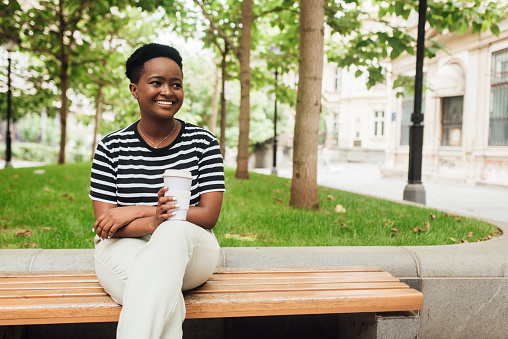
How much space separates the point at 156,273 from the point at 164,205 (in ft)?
1.08

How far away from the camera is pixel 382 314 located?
258 centimetres

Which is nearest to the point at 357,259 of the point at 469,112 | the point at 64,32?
the point at 469,112

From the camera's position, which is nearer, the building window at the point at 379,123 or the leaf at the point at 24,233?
the leaf at the point at 24,233

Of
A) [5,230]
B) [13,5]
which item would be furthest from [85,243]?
[13,5]

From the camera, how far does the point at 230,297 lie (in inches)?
94.6

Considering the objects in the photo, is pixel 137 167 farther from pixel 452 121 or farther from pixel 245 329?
pixel 452 121

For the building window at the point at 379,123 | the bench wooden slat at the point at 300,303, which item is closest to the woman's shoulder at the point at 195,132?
the bench wooden slat at the point at 300,303

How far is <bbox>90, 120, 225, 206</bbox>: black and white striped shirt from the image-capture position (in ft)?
8.98

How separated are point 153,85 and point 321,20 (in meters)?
3.74

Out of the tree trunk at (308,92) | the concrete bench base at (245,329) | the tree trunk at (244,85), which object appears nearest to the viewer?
the concrete bench base at (245,329)

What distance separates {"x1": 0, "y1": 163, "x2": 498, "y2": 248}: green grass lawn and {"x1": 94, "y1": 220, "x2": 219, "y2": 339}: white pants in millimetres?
1501

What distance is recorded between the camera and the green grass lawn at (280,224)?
410 centimetres

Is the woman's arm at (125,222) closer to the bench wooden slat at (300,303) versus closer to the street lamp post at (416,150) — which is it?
the bench wooden slat at (300,303)

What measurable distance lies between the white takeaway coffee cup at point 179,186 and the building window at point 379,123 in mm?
40547
